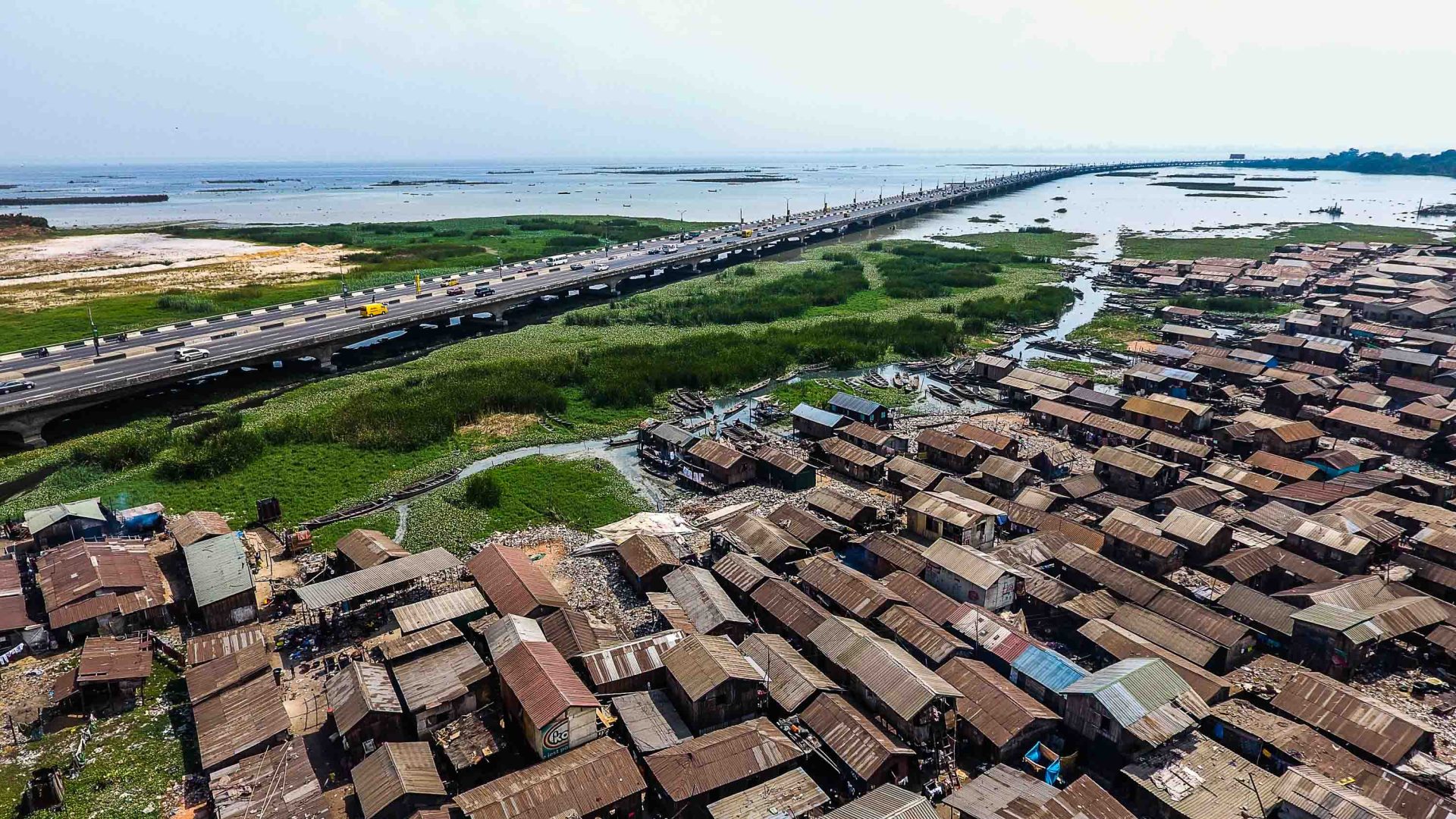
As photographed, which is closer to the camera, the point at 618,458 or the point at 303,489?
the point at 303,489

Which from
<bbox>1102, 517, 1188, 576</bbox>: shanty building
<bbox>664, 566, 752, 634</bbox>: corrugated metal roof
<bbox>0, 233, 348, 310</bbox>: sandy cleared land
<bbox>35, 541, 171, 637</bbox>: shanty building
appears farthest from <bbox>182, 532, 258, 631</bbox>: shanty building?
<bbox>0, 233, 348, 310</bbox>: sandy cleared land

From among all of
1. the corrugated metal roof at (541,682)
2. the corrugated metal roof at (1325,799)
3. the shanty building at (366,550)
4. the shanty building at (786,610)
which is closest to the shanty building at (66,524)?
the shanty building at (366,550)

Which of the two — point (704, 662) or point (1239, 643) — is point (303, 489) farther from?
point (1239, 643)

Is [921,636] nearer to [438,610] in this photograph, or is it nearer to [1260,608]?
[1260,608]

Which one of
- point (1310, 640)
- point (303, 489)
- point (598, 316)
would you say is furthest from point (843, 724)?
point (598, 316)

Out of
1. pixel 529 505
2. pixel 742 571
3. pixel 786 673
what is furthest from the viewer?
pixel 529 505

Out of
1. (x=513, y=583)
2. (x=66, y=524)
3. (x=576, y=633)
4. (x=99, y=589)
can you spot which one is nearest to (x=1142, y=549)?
(x=576, y=633)

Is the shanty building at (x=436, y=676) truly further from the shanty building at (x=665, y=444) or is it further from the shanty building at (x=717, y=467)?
the shanty building at (x=665, y=444)
